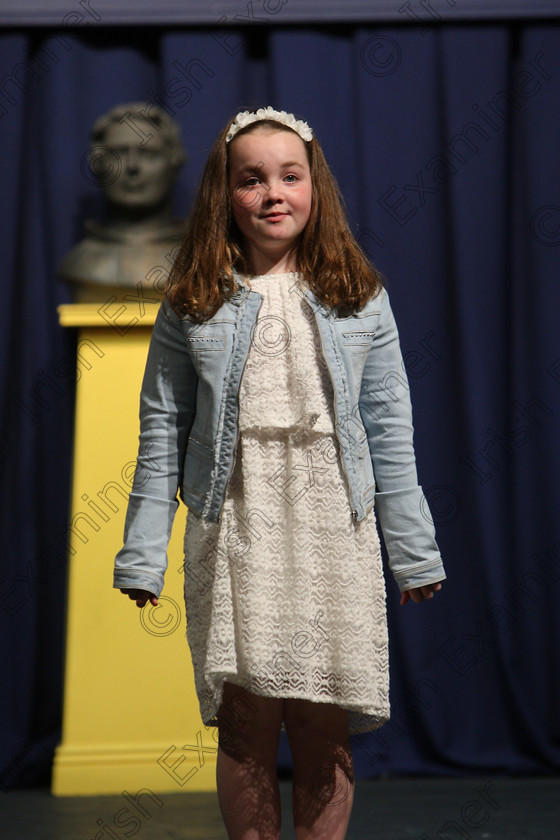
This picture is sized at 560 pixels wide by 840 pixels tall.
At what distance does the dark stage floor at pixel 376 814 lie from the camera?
2119mm

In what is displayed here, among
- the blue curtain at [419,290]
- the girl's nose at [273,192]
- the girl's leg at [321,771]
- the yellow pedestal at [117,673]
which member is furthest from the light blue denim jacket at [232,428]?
the blue curtain at [419,290]

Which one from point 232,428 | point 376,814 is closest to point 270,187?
point 232,428

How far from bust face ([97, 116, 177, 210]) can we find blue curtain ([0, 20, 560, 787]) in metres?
0.17

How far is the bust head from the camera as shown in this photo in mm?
2447

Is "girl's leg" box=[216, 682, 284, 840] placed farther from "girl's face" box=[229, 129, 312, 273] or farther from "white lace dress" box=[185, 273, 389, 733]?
Result: "girl's face" box=[229, 129, 312, 273]

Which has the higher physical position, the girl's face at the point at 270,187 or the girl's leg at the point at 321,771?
the girl's face at the point at 270,187

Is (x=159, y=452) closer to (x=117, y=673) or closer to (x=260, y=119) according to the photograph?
(x=260, y=119)

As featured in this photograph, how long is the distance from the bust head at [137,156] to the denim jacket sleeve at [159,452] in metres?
0.99

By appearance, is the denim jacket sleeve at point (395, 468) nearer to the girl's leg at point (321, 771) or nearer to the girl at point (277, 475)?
the girl at point (277, 475)

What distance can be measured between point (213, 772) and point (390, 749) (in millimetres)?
516

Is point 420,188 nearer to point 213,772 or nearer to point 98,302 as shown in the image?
point 98,302

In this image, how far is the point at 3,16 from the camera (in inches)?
103

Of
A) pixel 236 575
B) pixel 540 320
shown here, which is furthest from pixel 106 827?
pixel 540 320

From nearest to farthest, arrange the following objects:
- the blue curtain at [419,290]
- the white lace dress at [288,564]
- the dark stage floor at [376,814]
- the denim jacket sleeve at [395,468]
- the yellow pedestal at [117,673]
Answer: the white lace dress at [288,564] < the denim jacket sleeve at [395,468] < the dark stage floor at [376,814] < the yellow pedestal at [117,673] < the blue curtain at [419,290]
